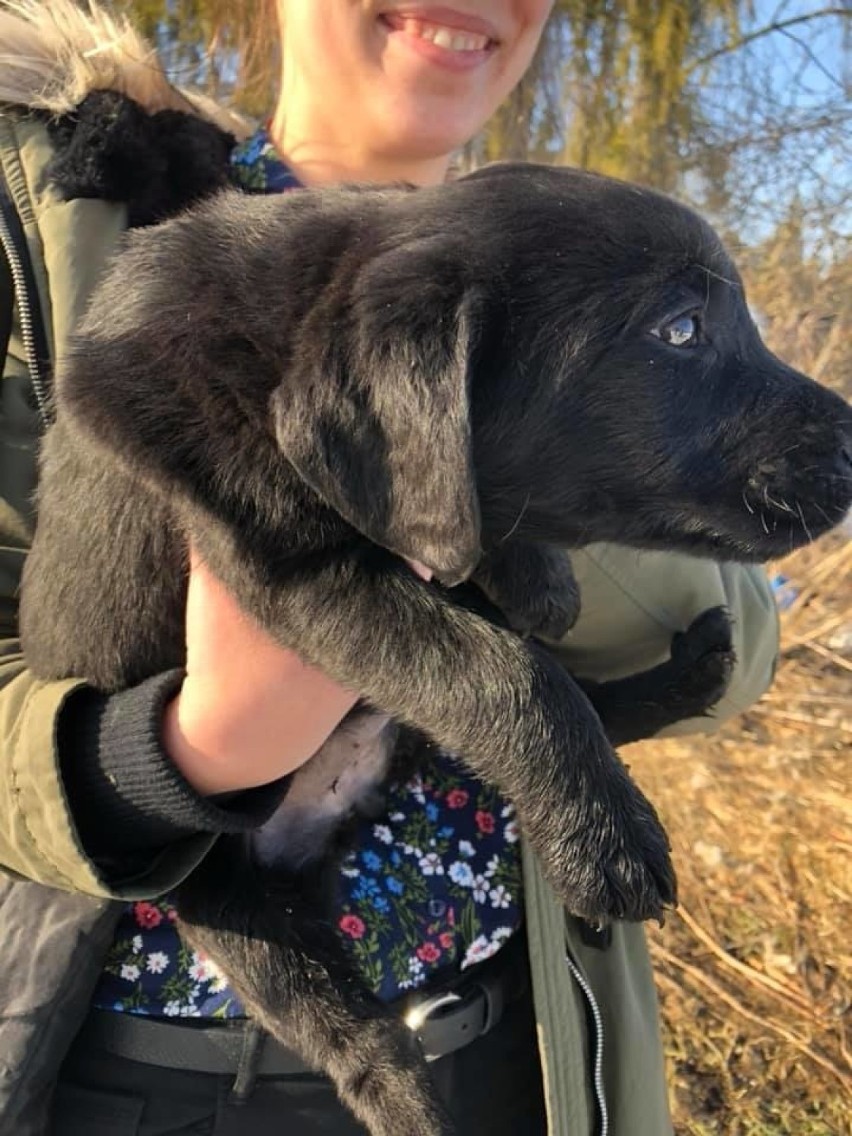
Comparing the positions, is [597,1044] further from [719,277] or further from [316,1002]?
[719,277]

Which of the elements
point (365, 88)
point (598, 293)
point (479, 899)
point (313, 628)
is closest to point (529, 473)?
point (598, 293)

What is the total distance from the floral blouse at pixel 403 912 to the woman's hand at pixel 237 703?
272 millimetres

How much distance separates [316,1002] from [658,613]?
0.83 meters

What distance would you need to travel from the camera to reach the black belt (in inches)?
55.4

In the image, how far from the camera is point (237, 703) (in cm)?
135

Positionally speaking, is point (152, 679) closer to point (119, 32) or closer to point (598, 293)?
point (598, 293)

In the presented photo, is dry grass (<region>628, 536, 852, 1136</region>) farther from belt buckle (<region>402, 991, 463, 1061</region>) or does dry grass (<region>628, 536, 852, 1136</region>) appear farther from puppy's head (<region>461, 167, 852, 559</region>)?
puppy's head (<region>461, 167, 852, 559</region>)

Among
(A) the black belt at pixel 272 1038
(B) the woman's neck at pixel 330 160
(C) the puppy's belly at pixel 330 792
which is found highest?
(B) the woman's neck at pixel 330 160

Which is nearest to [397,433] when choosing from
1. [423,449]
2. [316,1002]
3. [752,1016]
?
[423,449]

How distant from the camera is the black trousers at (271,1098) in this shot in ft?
4.59

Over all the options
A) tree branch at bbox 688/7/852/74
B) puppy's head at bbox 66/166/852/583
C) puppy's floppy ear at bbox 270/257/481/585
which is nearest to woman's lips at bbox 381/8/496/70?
puppy's head at bbox 66/166/852/583

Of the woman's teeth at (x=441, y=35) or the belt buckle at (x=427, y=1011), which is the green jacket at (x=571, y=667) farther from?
the woman's teeth at (x=441, y=35)

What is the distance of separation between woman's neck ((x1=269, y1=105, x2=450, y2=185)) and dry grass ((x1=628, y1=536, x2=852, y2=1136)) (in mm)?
2621

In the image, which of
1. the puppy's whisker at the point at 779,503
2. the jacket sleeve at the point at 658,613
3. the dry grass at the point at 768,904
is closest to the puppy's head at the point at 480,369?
the puppy's whisker at the point at 779,503
